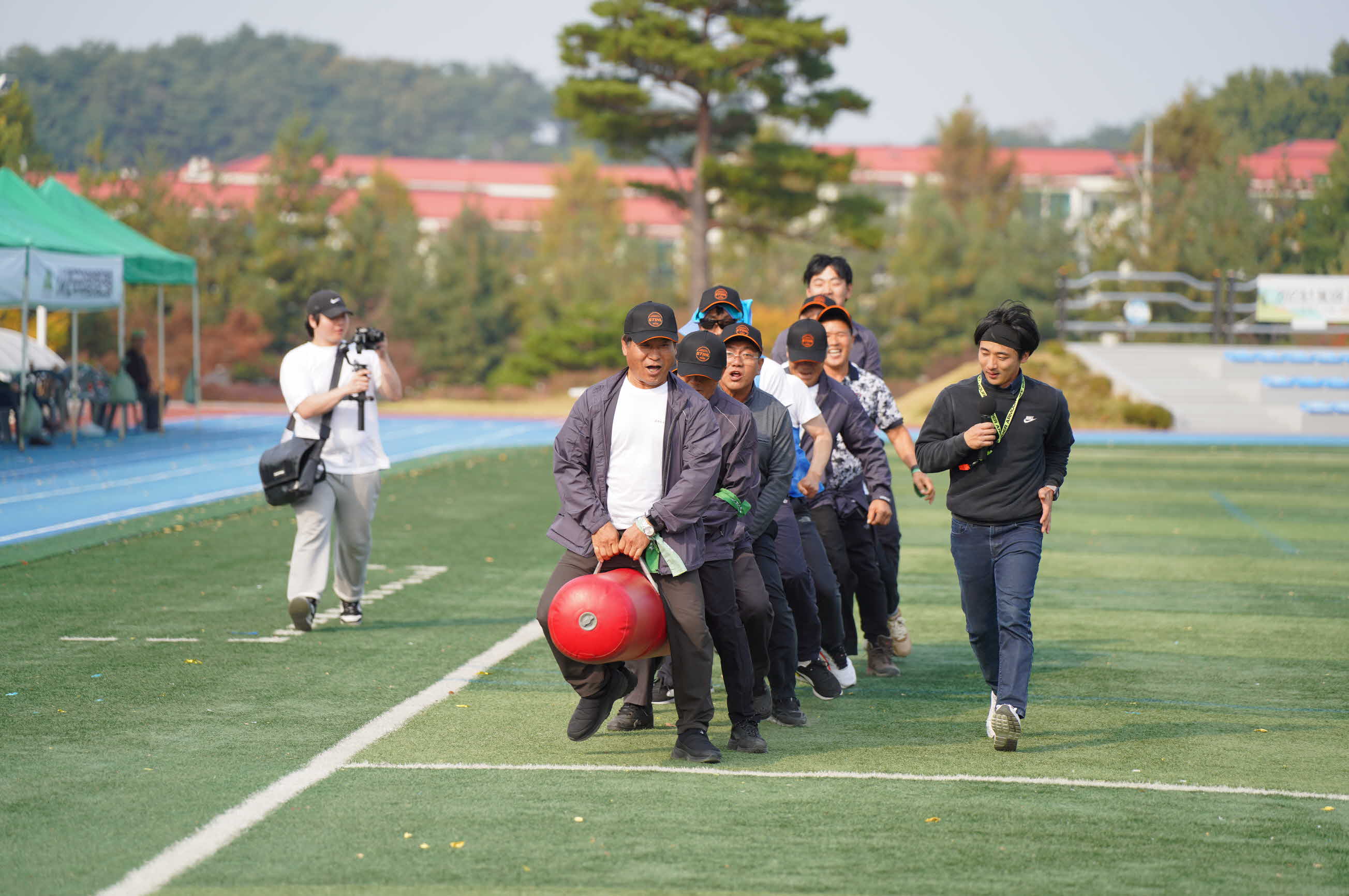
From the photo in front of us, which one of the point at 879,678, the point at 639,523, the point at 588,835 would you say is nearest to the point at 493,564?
the point at 879,678

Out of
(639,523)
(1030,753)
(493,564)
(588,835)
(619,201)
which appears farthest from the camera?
(619,201)

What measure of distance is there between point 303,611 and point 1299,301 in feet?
107

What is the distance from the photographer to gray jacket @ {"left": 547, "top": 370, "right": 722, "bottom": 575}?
20.2 ft

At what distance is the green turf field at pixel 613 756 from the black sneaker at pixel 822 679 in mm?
171

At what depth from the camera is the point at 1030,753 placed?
6605 mm

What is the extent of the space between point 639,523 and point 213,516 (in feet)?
33.4

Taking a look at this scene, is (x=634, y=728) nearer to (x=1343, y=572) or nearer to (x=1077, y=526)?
(x=1343, y=572)

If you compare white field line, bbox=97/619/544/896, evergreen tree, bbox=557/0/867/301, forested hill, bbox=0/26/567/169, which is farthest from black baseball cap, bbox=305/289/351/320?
forested hill, bbox=0/26/567/169

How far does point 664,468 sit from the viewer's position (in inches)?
246

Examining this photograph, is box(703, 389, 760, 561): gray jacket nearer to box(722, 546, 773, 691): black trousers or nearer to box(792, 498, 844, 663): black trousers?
box(722, 546, 773, 691): black trousers

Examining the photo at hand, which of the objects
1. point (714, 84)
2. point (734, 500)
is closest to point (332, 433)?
point (734, 500)

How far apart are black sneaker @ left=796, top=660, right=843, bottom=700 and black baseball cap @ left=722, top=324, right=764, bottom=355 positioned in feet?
5.52

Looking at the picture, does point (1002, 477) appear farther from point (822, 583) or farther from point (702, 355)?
point (702, 355)

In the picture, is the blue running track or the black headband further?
the blue running track
